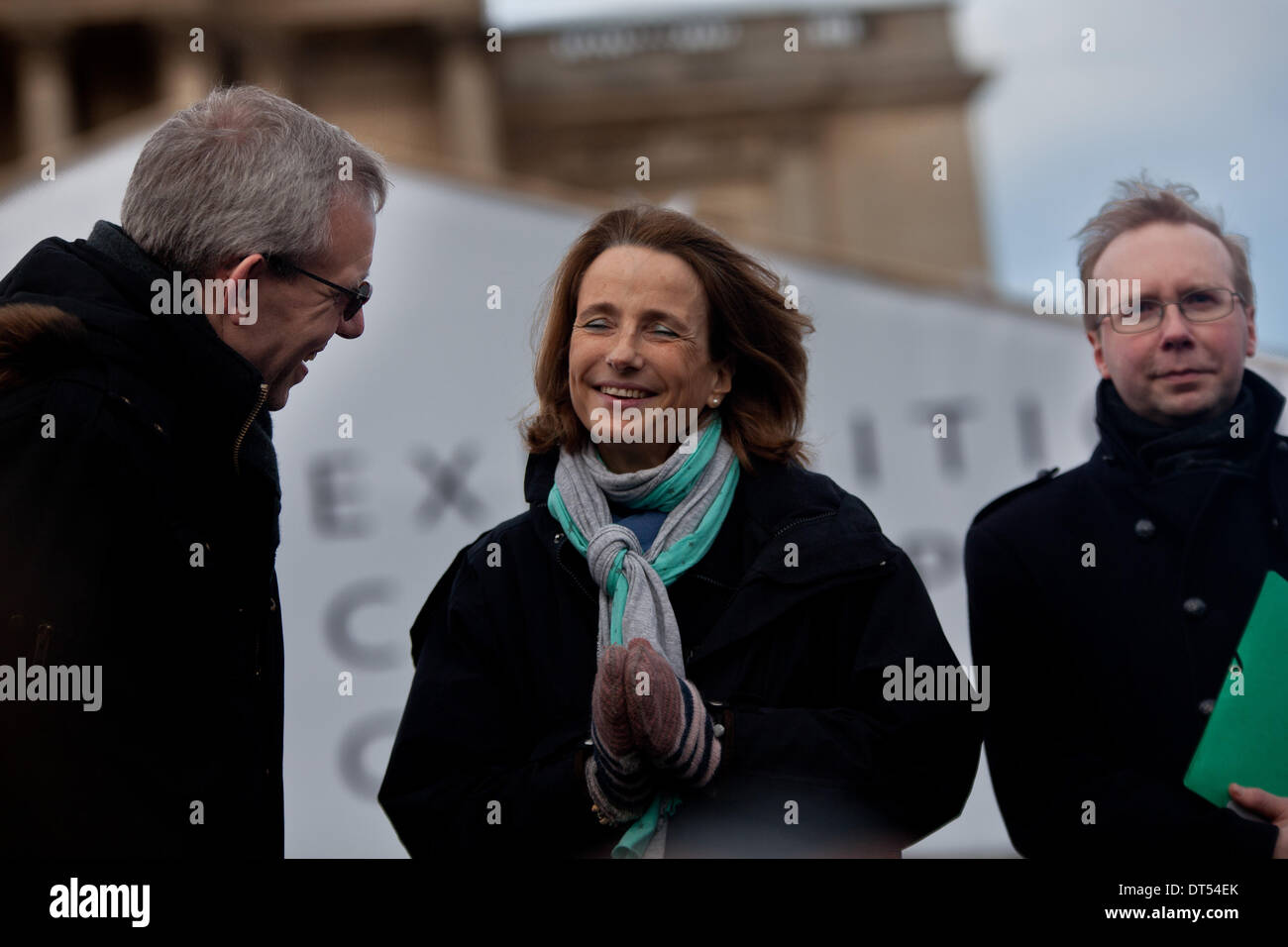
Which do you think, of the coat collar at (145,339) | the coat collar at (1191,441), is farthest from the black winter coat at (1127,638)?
the coat collar at (145,339)

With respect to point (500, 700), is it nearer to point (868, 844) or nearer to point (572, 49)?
point (868, 844)

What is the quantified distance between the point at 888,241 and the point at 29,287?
15524 millimetres

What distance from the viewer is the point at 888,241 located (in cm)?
1722

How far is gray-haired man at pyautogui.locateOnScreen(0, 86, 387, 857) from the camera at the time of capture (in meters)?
2.15

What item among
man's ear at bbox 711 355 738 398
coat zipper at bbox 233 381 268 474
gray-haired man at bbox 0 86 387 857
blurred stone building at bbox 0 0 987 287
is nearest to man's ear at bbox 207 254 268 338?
gray-haired man at bbox 0 86 387 857

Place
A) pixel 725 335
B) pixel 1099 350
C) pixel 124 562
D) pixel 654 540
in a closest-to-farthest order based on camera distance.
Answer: pixel 124 562 < pixel 654 540 < pixel 725 335 < pixel 1099 350

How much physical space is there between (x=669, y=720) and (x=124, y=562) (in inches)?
30.4

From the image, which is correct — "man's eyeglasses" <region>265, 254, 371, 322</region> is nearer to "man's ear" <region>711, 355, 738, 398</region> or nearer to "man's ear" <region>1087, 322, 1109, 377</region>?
"man's ear" <region>711, 355, 738, 398</region>

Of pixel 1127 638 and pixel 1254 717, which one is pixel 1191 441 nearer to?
pixel 1127 638

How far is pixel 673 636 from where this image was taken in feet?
7.77

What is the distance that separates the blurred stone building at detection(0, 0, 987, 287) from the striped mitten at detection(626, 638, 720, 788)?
12574 mm

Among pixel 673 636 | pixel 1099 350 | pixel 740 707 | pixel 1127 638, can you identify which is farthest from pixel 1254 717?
pixel 673 636

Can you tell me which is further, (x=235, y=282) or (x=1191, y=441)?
(x=1191, y=441)
